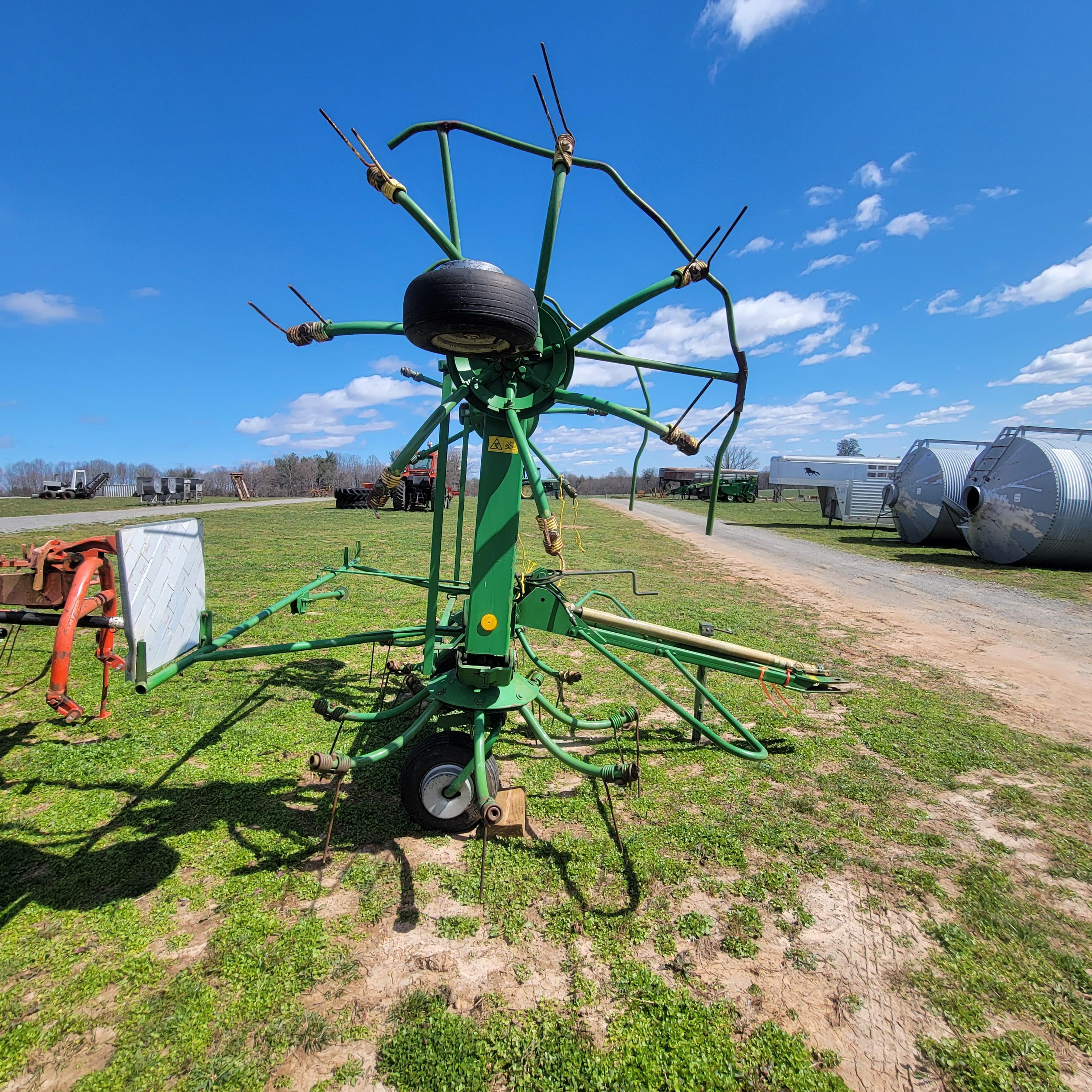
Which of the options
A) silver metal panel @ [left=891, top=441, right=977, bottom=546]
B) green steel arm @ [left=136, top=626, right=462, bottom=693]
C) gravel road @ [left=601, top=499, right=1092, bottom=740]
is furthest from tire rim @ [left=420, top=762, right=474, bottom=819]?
silver metal panel @ [left=891, top=441, right=977, bottom=546]

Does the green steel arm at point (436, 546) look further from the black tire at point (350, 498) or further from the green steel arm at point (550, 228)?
the black tire at point (350, 498)

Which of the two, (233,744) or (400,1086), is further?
(233,744)

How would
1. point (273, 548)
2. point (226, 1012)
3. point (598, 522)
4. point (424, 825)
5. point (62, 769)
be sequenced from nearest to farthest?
point (226, 1012)
point (424, 825)
point (62, 769)
point (273, 548)
point (598, 522)

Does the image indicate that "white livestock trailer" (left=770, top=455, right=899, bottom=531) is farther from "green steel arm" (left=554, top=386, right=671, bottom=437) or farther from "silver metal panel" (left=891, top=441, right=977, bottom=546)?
"green steel arm" (left=554, top=386, right=671, bottom=437)

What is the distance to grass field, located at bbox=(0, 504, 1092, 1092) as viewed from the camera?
213cm

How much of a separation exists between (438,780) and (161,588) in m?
1.87

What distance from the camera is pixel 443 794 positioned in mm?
3354

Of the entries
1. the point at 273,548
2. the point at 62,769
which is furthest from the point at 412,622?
the point at 273,548

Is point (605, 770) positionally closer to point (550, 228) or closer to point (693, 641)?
point (693, 641)

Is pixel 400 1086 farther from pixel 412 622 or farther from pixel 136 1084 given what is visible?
pixel 412 622

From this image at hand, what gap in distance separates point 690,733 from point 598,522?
2291cm

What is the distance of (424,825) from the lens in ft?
11.1

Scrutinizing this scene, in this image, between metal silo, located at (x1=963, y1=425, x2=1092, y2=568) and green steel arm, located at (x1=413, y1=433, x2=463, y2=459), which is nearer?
green steel arm, located at (x1=413, y1=433, x2=463, y2=459)

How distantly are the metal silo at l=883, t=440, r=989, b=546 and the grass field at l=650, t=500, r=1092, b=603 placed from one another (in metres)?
0.61
